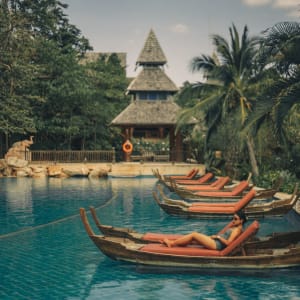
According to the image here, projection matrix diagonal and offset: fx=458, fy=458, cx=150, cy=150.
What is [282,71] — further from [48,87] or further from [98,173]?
[48,87]

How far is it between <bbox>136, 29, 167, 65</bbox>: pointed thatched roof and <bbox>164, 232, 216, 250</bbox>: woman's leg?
3162 centimetres

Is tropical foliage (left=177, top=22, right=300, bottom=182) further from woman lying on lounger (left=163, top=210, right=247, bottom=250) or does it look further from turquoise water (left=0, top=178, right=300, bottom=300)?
woman lying on lounger (left=163, top=210, right=247, bottom=250)

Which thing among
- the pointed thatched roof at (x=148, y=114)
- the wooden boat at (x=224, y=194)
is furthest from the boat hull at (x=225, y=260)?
the pointed thatched roof at (x=148, y=114)

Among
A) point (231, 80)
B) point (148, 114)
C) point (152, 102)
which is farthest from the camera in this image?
point (152, 102)

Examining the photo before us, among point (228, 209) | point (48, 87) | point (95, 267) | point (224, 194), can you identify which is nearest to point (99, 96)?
point (48, 87)

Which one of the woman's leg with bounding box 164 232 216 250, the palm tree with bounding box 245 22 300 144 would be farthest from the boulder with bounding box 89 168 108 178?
the woman's leg with bounding box 164 232 216 250

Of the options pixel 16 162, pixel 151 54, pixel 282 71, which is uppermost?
pixel 151 54

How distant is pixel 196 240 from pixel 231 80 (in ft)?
57.1

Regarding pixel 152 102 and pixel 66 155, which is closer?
pixel 66 155

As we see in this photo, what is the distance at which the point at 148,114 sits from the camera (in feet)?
122

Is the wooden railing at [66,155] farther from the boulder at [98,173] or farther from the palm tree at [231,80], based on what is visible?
the palm tree at [231,80]

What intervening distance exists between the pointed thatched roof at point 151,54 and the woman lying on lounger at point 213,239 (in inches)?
1237

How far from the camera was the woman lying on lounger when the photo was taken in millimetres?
9344

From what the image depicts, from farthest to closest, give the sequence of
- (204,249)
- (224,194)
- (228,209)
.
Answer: (224,194) < (228,209) < (204,249)
